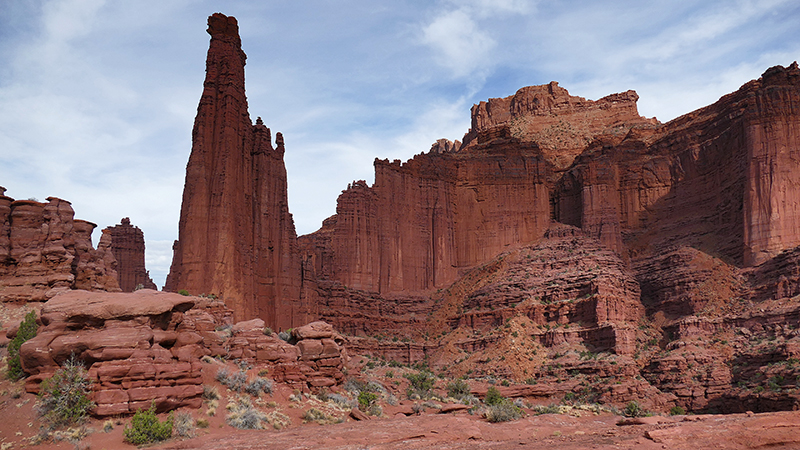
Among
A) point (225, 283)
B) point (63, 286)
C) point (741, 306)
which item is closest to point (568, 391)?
point (741, 306)

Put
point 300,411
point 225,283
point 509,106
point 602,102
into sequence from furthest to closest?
point 509,106 → point 602,102 → point 225,283 → point 300,411

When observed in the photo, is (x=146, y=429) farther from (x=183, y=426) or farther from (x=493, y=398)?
(x=493, y=398)

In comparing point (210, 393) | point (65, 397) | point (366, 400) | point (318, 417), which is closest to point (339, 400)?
point (366, 400)

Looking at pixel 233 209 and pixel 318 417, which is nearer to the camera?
pixel 318 417

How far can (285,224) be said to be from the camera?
5138 centimetres

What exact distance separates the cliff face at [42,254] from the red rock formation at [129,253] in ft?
107

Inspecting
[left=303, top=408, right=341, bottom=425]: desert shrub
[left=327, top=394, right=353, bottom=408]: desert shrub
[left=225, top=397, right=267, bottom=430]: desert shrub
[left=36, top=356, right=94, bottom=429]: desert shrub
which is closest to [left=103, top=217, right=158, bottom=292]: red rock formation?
[left=327, top=394, right=353, bottom=408]: desert shrub

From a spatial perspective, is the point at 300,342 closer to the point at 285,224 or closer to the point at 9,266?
the point at 9,266

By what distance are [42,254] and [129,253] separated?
3557 centimetres

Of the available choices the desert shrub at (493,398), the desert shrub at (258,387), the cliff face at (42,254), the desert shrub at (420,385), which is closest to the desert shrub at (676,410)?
the desert shrub at (493,398)

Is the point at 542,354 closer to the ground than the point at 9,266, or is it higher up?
closer to the ground

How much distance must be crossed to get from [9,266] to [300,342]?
1280 centimetres

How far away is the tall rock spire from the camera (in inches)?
1585

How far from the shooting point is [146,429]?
17922mm
